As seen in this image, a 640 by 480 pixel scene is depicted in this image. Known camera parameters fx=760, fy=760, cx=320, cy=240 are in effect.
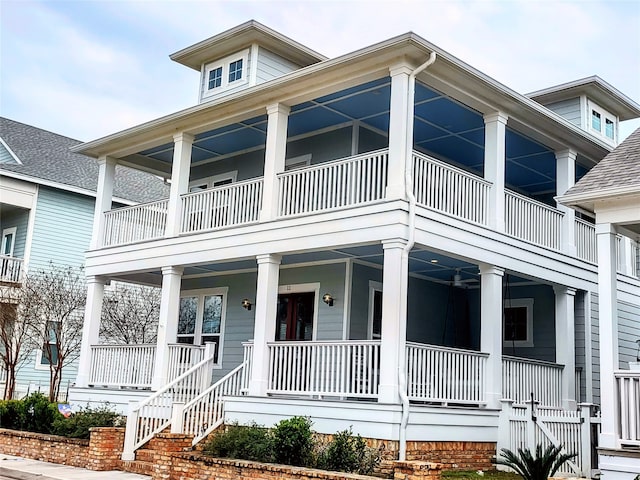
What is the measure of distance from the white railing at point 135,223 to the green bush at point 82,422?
4.04 m

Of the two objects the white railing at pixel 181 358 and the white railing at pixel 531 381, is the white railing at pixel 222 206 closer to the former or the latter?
the white railing at pixel 181 358

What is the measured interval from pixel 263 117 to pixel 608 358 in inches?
343

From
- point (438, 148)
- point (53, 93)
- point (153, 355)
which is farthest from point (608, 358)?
point (53, 93)

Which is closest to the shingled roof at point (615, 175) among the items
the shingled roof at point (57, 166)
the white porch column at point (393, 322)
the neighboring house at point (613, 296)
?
the neighboring house at point (613, 296)

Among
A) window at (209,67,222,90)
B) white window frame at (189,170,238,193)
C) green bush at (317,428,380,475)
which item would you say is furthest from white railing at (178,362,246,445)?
window at (209,67,222,90)

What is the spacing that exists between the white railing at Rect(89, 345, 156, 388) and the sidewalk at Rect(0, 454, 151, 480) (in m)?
2.79

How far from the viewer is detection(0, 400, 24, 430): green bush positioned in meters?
16.5

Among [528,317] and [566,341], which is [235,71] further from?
[566,341]

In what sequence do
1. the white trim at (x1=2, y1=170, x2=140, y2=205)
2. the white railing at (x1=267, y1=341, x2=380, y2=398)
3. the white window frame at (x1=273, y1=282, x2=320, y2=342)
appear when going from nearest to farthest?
the white railing at (x1=267, y1=341, x2=380, y2=398) → the white window frame at (x1=273, y1=282, x2=320, y2=342) → the white trim at (x1=2, y1=170, x2=140, y2=205)

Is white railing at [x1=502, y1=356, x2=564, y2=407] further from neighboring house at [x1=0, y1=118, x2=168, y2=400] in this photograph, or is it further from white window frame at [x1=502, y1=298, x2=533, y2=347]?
neighboring house at [x1=0, y1=118, x2=168, y2=400]

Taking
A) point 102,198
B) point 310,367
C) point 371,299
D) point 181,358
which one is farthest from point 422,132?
point 102,198

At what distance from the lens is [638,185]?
34.4 feet

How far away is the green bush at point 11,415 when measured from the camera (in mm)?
16516

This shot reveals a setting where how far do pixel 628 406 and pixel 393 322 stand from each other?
11.7 ft
